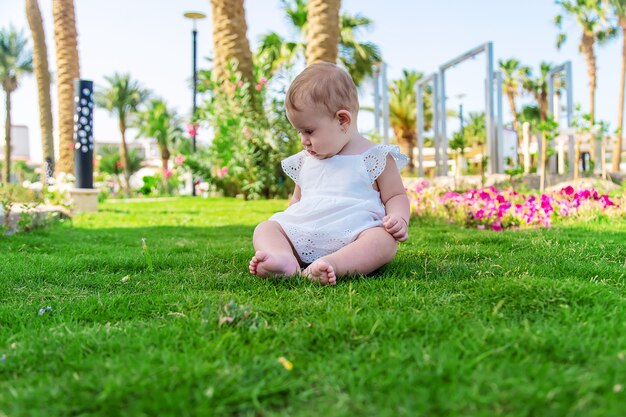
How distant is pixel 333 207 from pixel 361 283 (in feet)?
1.72

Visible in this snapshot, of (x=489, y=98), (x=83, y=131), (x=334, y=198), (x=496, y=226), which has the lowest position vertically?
(x=496, y=226)

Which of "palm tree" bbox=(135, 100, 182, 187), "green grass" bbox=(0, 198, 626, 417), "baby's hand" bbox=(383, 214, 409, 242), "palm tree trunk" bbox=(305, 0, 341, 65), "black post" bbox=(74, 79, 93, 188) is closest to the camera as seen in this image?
"green grass" bbox=(0, 198, 626, 417)

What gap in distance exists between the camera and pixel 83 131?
30.5 feet

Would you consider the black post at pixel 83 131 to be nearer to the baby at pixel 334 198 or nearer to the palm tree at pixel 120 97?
the baby at pixel 334 198

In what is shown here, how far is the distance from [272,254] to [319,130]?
0.65 m

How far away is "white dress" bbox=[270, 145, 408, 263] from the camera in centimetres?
291

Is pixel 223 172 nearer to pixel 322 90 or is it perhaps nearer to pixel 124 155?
pixel 322 90

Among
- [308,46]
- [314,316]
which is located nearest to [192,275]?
[314,316]

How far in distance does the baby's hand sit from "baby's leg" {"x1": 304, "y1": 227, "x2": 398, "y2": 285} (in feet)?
0.16

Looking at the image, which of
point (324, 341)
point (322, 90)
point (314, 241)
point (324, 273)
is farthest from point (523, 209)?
point (324, 341)

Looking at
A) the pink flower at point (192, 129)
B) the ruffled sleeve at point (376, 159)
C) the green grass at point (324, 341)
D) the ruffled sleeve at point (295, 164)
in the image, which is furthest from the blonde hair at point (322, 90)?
the pink flower at point (192, 129)

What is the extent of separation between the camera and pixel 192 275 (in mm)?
2992

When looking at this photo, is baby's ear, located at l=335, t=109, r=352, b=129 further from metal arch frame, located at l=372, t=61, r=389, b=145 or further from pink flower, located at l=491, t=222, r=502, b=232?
metal arch frame, located at l=372, t=61, r=389, b=145

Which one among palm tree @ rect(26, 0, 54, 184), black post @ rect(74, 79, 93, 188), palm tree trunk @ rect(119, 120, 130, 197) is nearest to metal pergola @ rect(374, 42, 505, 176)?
black post @ rect(74, 79, 93, 188)
